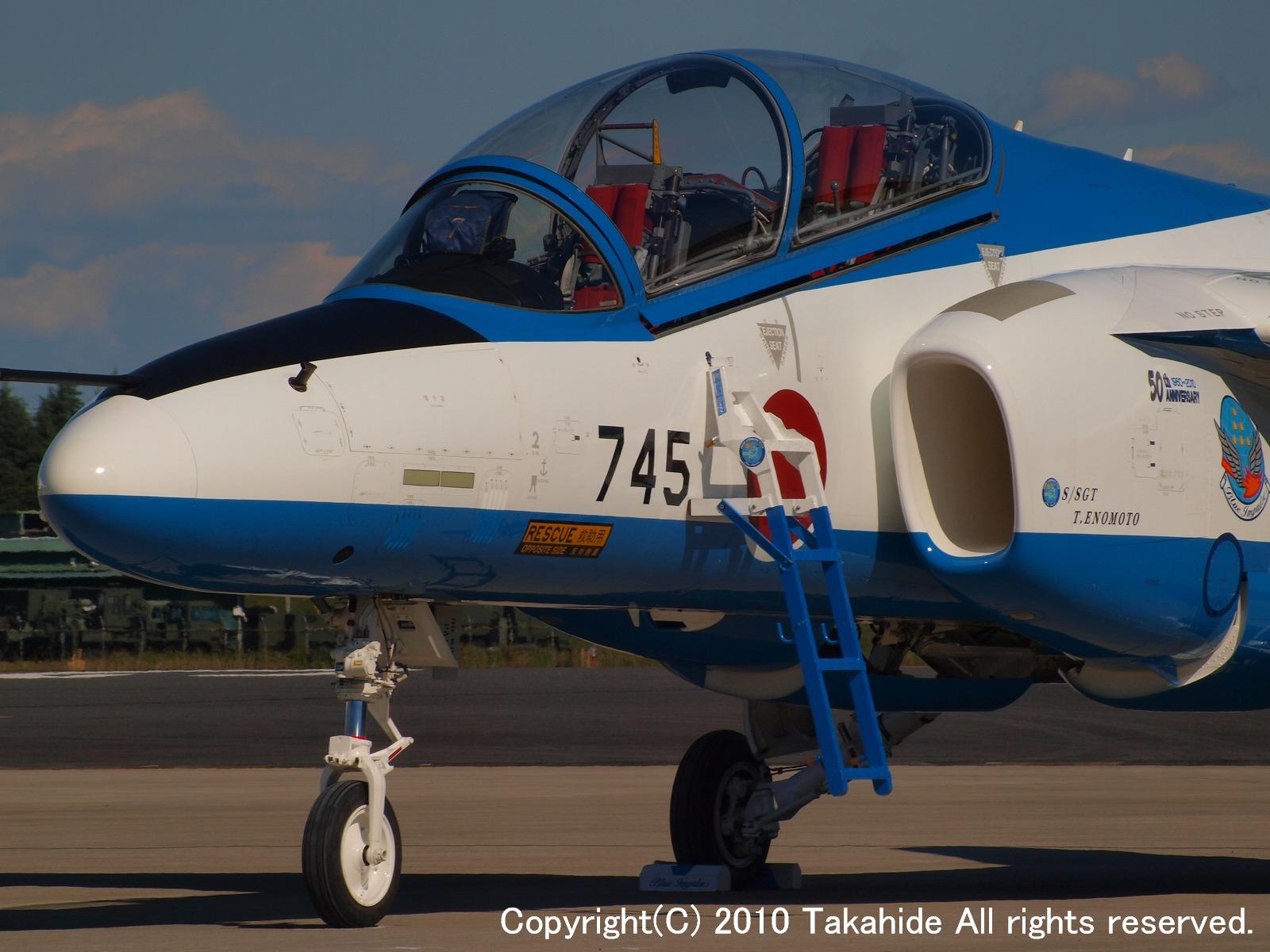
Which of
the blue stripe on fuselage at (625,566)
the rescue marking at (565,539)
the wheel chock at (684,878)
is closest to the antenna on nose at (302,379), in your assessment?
the blue stripe on fuselage at (625,566)

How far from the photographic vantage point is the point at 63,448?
6.11 meters

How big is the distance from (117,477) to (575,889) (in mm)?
4796

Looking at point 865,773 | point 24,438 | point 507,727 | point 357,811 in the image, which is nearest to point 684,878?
point 865,773

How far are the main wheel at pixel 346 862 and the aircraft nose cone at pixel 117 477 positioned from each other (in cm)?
133

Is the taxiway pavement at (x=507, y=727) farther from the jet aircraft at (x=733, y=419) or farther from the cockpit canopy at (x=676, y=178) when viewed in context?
the cockpit canopy at (x=676, y=178)

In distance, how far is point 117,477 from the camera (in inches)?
237

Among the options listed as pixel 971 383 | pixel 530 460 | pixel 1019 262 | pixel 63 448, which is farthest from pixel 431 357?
pixel 1019 262

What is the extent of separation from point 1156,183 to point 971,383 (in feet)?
7.11

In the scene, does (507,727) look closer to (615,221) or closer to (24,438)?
(615,221)

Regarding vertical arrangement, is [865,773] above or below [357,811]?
above

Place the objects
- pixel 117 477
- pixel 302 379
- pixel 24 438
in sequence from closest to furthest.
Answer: pixel 117 477 → pixel 302 379 → pixel 24 438

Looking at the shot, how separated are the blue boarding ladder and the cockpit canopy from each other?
61 cm

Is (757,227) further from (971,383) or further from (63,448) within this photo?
(63,448)

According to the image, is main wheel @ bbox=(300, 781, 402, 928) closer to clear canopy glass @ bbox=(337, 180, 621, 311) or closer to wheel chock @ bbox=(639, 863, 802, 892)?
clear canopy glass @ bbox=(337, 180, 621, 311)
